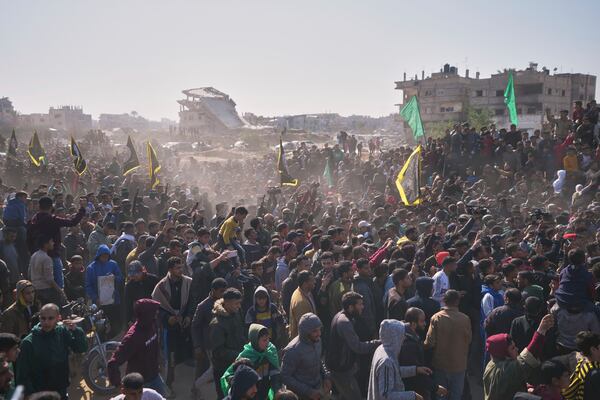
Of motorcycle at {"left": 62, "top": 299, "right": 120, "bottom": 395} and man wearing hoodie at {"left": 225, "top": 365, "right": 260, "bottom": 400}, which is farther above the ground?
man wearing hoodie at {"left": 225, "top": 365, "right": 260, "bottom": 400}

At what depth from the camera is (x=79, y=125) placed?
105312 millimetres

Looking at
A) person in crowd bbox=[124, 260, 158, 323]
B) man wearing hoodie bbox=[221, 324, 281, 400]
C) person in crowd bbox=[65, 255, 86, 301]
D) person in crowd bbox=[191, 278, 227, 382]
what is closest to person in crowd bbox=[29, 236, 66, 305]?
person in crowd bbox=[65, 255, 86, 301]

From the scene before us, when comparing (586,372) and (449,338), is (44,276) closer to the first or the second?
(449,338)

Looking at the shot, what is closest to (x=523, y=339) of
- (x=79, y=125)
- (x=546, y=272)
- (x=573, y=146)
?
(x=546, y=272)

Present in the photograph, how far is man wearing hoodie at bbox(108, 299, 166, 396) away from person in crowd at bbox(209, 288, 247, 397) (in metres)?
0.65

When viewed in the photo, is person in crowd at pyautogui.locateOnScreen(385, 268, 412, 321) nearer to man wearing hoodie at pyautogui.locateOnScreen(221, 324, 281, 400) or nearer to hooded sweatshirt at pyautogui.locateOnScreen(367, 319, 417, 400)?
hooded sweatshirt at pyautogui.locateOnScreen(367, 319, 417, 400)

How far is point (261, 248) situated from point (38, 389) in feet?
17.4

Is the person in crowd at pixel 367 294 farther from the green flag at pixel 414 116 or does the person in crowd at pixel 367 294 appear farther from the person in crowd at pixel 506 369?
the green flag at pixel 414 116

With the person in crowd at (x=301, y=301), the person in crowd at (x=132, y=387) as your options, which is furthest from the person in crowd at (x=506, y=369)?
the person in crowd at (x=132, y=387)

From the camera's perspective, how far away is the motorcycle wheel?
7.42m

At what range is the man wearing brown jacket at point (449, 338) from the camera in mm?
5977

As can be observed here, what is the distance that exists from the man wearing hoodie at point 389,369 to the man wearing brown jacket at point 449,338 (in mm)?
922

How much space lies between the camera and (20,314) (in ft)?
22.2

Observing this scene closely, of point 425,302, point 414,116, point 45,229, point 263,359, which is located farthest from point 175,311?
point 414,116
